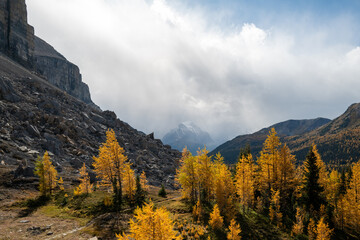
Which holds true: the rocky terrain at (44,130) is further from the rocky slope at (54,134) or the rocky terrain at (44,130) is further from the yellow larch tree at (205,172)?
the yellow larch tree at (205,172)

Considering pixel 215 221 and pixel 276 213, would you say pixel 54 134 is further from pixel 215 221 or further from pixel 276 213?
pixel 276 213

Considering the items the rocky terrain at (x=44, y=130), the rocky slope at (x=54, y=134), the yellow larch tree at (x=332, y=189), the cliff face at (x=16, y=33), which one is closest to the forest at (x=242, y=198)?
the yellow larch tree at (x=332, y=189)

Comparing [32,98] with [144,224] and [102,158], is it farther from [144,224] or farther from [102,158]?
[144,224]

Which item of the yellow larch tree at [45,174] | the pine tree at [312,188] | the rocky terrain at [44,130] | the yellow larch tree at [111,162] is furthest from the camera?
the rocky terrain at [44,130]

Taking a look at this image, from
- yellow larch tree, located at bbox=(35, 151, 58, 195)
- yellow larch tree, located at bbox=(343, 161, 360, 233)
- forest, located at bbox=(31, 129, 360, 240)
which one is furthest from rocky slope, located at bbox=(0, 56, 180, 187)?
yellow larch tree, located at bbox=(343, 161, 360, 233)

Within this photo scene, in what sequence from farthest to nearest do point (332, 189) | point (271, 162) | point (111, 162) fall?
point (332, 189)
point (271, 162)
point (111, 162)

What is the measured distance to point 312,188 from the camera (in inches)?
1511

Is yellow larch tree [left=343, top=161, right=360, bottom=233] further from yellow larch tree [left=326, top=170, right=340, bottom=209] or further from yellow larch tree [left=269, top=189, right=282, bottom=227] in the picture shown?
yellow larch tree [left=269, top=189, right=282, bottom=227]

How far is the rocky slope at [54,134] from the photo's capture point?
53331 millimetres

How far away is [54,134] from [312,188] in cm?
8498

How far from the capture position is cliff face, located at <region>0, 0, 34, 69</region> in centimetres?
13612

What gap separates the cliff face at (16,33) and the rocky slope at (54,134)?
132 ft

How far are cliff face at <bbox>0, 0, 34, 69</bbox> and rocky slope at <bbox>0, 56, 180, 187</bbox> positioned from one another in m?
40.2

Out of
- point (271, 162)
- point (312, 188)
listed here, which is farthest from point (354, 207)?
point (271, 162)
